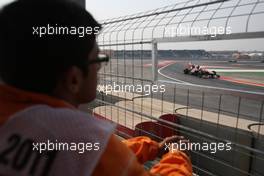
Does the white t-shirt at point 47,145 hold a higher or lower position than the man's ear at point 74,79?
lower

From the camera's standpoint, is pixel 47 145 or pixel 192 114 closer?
pixel 47 145

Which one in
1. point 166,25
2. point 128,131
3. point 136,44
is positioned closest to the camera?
point 166,25

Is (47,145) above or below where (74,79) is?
below

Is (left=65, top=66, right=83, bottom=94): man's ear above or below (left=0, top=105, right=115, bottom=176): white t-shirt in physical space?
above

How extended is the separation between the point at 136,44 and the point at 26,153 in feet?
5.84

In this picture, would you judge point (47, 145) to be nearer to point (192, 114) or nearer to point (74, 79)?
point (74, 79)

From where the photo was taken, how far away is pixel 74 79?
2.83ft

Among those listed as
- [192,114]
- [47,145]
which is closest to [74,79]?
[47,145]

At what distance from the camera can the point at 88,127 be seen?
83 cm

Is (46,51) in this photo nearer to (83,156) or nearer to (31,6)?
(31,6)

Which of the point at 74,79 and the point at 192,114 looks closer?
the point at 74,79

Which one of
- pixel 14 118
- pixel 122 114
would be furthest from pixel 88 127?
pixel 122 114

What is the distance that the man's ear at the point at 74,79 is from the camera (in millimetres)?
846

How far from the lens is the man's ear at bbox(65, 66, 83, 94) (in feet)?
2.78
